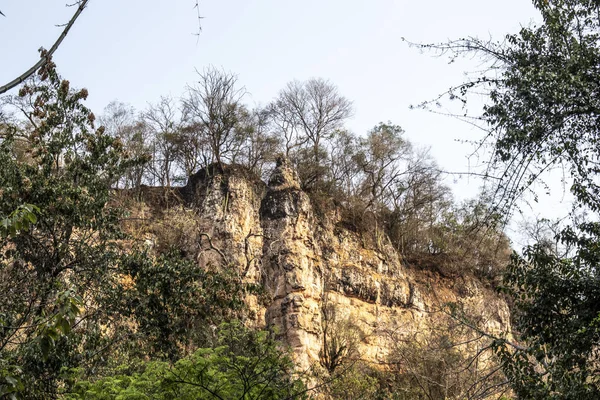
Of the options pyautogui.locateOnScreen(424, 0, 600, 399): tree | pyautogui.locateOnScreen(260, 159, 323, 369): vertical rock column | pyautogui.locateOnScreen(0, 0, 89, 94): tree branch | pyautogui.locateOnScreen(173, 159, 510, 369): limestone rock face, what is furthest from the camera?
pyautogui.locateOnScreen(173, 159, 510, 369): limestone rock face

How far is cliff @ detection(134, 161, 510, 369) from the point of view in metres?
25.1

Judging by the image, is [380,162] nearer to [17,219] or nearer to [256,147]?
[256,147]

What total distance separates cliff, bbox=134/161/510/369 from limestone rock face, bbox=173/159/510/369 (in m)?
0.04

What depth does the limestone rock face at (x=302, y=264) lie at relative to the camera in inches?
989

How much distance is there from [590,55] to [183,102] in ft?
82.2

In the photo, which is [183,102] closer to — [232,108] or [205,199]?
[232,108]

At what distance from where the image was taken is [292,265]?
85.2 feet

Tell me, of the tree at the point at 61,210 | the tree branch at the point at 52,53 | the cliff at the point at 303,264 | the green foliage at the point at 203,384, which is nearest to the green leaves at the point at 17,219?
the tree branch at the point at 52,53

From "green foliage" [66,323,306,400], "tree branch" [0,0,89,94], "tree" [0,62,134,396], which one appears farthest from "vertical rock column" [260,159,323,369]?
"tree branch" [0,0,89,94]

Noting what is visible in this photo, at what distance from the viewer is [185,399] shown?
7.73 meters

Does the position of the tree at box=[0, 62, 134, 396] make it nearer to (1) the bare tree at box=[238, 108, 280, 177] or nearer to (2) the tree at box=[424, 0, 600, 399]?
(2) the tree at box=[424, 0, 600, 399]

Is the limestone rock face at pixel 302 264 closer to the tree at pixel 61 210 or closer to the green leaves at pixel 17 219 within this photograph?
the tree at pixel 61 210

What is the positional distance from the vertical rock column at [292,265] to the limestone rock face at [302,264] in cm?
4

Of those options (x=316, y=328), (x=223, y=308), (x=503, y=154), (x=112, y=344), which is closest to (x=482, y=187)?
(x=503, y=154)
